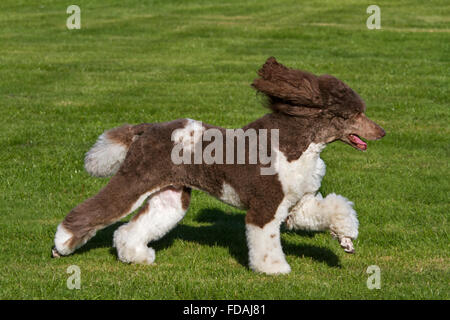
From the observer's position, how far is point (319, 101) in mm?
7309

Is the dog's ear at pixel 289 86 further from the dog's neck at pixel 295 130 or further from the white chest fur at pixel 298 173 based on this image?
the white chest fur at pixel 298 173

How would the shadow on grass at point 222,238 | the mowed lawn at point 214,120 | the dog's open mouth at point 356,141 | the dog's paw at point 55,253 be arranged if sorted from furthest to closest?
the shadow on grass at point 222,238
the dog's paw at point 55,253
the dog's open mouth at point 356,141
the mowed lawn at point 214,120

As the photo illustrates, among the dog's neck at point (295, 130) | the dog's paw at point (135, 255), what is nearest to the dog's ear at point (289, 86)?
the dog's neck at point (295, 130)

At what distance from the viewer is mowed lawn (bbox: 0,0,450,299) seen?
7375 millimetres

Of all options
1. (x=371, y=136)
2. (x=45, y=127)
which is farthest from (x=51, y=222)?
(x=45, y=127)

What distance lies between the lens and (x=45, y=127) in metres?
14.5

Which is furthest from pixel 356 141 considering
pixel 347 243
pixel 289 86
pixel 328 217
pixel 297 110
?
pixel 347 243

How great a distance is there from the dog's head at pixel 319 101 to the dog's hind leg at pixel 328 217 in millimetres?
644

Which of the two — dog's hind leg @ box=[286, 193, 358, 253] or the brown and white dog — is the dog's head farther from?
dog's hind leg @ box=[286, 193, 358, 253]

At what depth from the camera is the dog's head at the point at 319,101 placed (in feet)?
23.9

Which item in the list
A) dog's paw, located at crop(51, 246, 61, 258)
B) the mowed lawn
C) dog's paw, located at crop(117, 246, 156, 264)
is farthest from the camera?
dog's paw, located at crop(51, 246, 61, 258)

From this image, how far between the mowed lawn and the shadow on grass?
28 mm

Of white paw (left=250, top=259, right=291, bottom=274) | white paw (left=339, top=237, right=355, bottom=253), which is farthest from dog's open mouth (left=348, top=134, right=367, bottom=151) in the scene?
white paw (left=250, top=259, right=291, bottom=274)

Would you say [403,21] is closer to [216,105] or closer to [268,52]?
[268,52]
